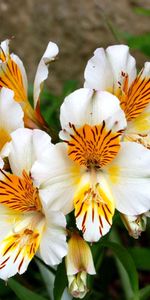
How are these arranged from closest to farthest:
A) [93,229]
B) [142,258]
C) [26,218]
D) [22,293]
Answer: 1. [93,229]
2. [26,218]
3. [22,293]
4. [142,258]

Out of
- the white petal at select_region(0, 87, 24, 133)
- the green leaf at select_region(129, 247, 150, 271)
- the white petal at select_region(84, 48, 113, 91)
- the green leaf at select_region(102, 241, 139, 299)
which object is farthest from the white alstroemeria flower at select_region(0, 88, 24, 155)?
the green leaf at select_region(129, 247, 150, 271)

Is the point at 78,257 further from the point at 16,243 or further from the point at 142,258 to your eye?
the point at 142,258

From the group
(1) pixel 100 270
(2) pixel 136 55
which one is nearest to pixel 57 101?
(1) pixel 100 270

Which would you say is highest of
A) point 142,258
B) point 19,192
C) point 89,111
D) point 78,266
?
point 89,111

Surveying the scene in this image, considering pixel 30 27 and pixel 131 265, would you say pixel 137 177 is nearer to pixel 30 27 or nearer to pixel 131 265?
pixel 131 265

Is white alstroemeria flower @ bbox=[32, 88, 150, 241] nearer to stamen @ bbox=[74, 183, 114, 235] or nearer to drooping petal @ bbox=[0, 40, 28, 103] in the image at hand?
stamen @ bbox=[74, 183, 114, 235]

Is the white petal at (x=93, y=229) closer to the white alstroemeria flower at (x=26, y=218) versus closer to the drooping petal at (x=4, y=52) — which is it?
the white alstroemeria flower at (x=26, y=218)

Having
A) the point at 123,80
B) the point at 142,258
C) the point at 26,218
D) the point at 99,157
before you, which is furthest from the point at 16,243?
the point at 142,258
